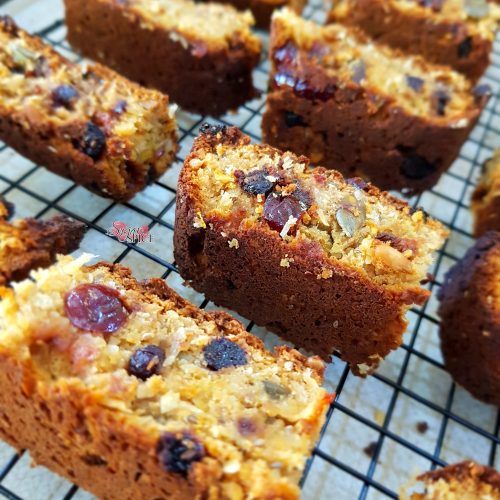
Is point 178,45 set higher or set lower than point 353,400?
higher

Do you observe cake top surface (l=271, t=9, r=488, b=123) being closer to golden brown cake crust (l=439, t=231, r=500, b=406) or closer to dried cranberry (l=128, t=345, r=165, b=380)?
golden brown cake crust (l=439, t=231, r=500, b=406)

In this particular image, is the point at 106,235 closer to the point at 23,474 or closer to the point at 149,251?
the point at 149,251

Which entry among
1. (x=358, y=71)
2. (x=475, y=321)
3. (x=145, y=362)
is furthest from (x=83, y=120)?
(x=475, y=321)

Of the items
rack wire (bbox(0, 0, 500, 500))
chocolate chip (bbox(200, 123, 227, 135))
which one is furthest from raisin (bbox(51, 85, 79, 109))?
chocolate chip (bbox(200, 123, 227, 135))

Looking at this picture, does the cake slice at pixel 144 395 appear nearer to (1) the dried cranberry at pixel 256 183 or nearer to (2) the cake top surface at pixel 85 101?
(1) the dried cranberry at pixel 256 183

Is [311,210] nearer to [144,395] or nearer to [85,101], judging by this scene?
[144,395]

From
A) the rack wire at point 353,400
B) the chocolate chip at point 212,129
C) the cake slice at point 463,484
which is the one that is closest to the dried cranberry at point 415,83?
the rack wire at point 353,400

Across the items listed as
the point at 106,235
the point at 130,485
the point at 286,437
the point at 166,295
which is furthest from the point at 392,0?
the point at 130,485
